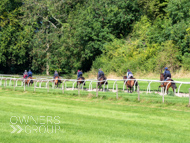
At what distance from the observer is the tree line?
51375 millimetres

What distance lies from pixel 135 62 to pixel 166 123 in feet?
127

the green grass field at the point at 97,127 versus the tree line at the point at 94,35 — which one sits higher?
the tree line at the point at 94,35

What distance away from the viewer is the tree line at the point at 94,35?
2023 inches

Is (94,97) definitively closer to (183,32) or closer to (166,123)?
(166,123)

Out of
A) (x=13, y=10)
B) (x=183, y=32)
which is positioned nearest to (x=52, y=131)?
(x=183, y=32)

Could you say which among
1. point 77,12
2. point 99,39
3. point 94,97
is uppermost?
point 77,12

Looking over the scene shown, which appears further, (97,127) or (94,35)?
(94,35)

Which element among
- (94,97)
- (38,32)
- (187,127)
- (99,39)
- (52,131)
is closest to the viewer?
(52,131)

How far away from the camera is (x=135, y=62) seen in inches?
2053

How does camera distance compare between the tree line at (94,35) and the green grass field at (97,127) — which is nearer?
the green grass field at (97,127)

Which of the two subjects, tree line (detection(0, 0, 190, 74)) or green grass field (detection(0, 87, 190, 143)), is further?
tree line (detection(0, 0, 190, 74))

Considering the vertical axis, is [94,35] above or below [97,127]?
above

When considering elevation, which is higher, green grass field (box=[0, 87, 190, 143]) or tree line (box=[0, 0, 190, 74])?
tree line (box=[0, 0, 190, 74])

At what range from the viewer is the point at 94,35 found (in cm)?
6069
